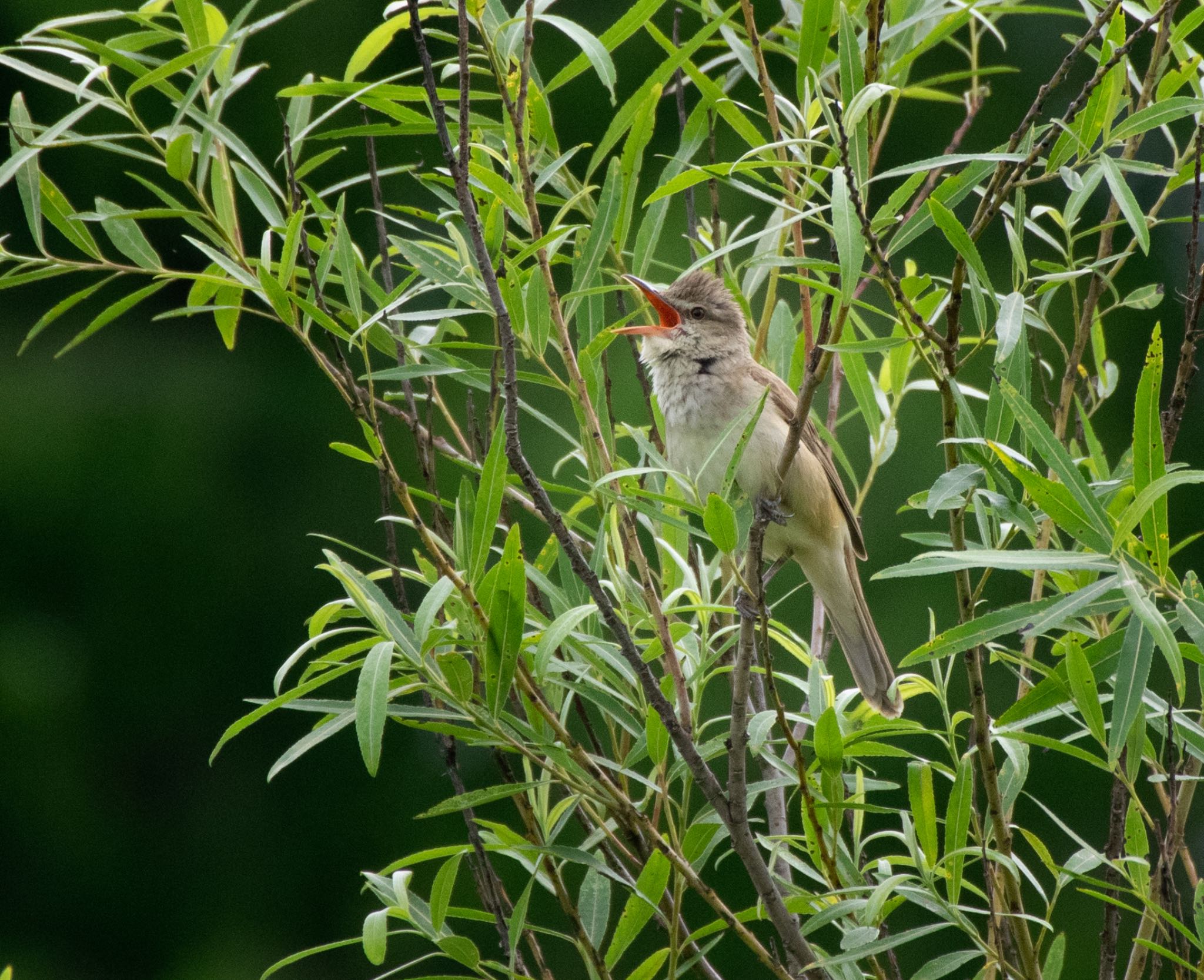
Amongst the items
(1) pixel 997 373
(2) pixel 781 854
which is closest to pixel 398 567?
(2) pixel 781 854

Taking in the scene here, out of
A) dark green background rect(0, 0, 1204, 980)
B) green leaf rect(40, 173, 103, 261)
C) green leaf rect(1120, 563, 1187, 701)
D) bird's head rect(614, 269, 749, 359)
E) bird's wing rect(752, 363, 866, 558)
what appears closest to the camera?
green leaf rect(1120, 563, 1187, 701)

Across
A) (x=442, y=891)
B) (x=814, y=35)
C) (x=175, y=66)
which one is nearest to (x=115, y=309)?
(x=175, y=66)

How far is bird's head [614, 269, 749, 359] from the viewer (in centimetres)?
321

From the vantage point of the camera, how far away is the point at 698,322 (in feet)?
10.7

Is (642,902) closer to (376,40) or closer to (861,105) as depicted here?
(861,105)

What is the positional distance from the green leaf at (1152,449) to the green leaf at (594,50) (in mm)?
704

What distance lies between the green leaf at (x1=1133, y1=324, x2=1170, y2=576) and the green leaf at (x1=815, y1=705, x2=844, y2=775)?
18.5 inches

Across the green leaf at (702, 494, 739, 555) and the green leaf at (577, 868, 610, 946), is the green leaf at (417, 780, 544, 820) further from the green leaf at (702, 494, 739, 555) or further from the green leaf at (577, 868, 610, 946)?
the green leaf at (702, 494, 739, 555)

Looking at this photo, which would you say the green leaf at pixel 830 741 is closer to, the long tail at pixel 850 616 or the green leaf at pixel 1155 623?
the green leaf at pixel 1155 623

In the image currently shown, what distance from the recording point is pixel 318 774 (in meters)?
6.11

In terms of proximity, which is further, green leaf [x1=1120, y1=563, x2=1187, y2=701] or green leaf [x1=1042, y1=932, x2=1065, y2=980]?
green leaf [x1=1042, y1=932, x2=1065, y2=980]

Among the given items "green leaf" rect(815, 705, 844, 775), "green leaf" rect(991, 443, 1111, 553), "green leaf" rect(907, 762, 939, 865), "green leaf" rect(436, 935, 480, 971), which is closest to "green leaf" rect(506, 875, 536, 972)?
"green leaf" rect(436, 935, 480, 971)

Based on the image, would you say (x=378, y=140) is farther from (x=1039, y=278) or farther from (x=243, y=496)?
(x=1039, y=278)

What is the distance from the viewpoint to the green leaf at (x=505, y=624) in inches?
65.4
